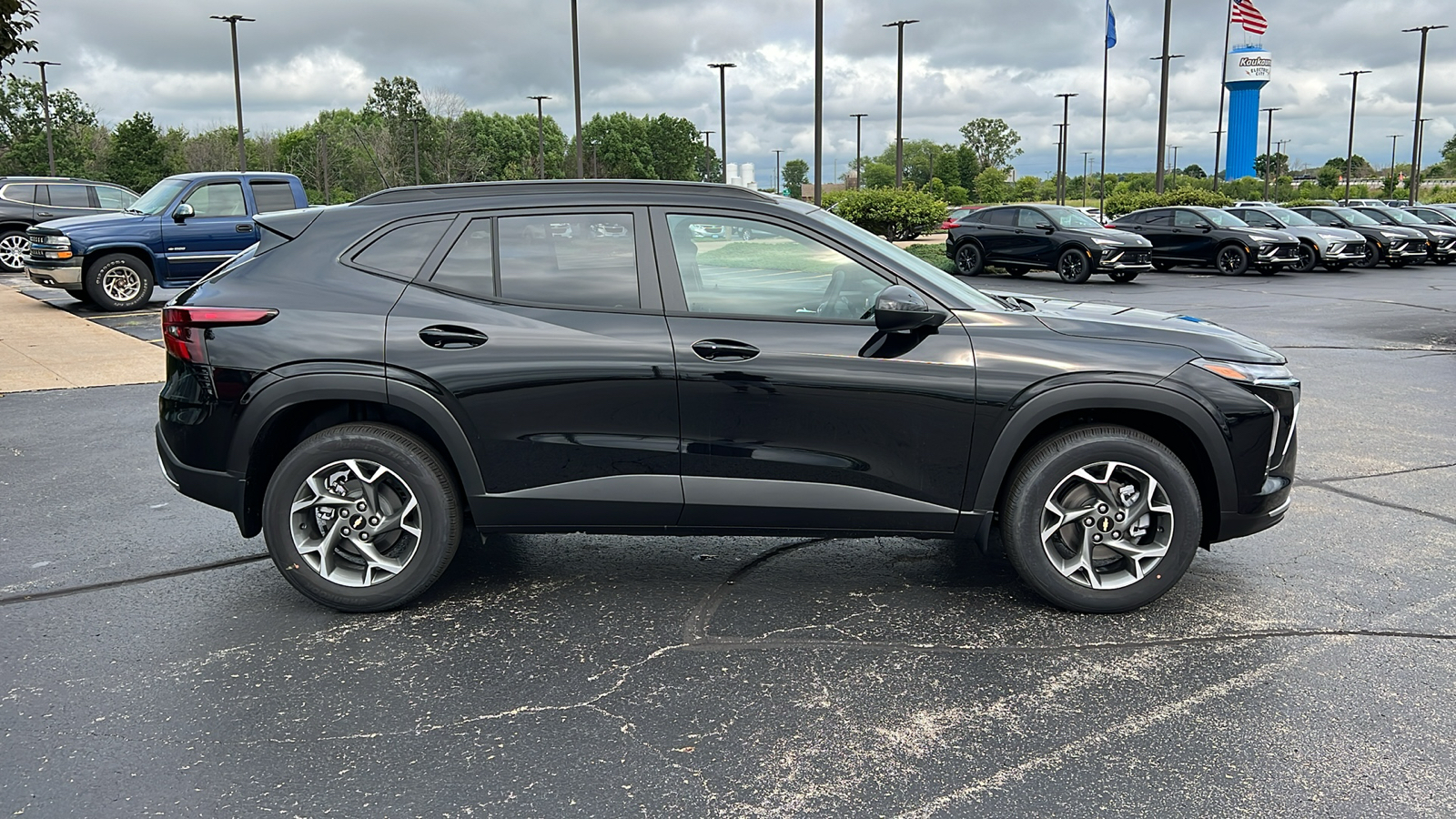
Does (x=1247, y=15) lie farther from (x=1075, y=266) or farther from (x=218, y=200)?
(x=218, y=200)

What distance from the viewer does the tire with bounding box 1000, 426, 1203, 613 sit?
4.34 m

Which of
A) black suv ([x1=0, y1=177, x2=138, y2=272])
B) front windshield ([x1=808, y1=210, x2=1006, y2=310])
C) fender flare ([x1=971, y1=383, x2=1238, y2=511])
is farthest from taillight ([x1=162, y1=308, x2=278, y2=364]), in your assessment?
black suv ([x1=0, y1=177, x2=138, y2=272])

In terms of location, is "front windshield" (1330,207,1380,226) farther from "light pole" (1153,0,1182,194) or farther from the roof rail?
the roof rail

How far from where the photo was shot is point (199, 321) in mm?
4422

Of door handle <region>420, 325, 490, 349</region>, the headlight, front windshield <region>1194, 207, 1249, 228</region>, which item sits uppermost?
front windshield <region>1194, 207, 1249, 228</region>

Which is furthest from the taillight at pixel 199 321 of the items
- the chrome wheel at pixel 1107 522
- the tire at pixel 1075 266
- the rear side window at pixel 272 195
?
the tire at pixel 1075 266

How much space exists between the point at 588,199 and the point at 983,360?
168 cm

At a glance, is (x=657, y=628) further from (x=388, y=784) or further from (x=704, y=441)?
(x=388, y=784)

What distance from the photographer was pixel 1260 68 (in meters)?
91.4

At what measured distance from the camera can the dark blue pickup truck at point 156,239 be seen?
1557 centimetres

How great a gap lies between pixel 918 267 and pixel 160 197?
1462cm

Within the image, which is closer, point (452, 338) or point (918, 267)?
point (452, 338)

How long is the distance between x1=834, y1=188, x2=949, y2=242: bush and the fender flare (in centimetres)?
2859

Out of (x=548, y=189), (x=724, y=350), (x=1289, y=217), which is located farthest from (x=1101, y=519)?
(x=1289, y=217)
